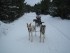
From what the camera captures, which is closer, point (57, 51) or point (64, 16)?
point (57, 51)

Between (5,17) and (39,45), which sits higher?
(39,45)

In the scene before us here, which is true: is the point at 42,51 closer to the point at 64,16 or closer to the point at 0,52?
the point at 0,52

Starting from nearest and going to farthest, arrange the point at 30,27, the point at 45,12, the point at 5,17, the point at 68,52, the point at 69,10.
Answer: the point at 68,52 → the point at 30,27 → the point at 5,17 → the point at 69,10 → the point at 45,12

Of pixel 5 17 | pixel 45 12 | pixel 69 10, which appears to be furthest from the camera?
pixel 45 12

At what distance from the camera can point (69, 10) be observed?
3011 cm

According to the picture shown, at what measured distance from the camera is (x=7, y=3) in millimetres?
29500

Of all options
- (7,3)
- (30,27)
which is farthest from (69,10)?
(30,27)

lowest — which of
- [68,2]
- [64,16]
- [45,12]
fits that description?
[45,12]

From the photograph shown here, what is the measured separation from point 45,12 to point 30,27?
177 feet

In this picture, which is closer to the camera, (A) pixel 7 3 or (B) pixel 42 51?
(B) pixel 42 51

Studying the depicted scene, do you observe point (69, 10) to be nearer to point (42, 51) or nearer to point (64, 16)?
point (64, 16)

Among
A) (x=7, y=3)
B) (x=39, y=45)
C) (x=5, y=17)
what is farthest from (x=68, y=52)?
(x=7, y=3)

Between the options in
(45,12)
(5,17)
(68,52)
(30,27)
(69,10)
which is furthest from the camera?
(45,12)

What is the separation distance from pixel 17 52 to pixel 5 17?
61.8 ft
